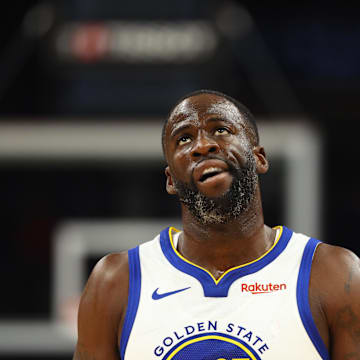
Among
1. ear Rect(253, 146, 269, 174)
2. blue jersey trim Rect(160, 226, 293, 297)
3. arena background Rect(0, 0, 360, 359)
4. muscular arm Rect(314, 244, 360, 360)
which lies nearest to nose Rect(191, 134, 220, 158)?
ear Rect(253, 146, 269, 174)

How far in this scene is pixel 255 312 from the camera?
178 centimetres

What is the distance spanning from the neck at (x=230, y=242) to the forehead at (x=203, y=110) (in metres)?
0.23

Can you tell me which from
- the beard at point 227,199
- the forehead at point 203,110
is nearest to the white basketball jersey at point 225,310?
the beard at point 227,199

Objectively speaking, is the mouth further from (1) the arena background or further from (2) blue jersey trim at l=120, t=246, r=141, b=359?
(1) the arena background

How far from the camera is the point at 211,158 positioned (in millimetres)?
1831

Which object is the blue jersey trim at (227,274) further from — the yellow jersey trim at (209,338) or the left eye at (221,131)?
the left eye at (221,131)

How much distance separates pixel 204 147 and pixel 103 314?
20.4 inches

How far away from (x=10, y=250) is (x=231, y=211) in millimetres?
4866

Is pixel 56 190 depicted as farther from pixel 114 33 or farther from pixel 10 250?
pixel 114 33

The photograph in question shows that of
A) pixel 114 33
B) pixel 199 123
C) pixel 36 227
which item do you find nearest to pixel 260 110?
pixel 114 33

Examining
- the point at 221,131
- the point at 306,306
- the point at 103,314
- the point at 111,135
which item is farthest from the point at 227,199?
the point at 111,135

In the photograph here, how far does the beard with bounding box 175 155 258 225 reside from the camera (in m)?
1.84

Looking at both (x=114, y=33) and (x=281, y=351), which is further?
(x=114, y=33)

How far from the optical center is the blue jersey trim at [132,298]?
1819 millimetres
